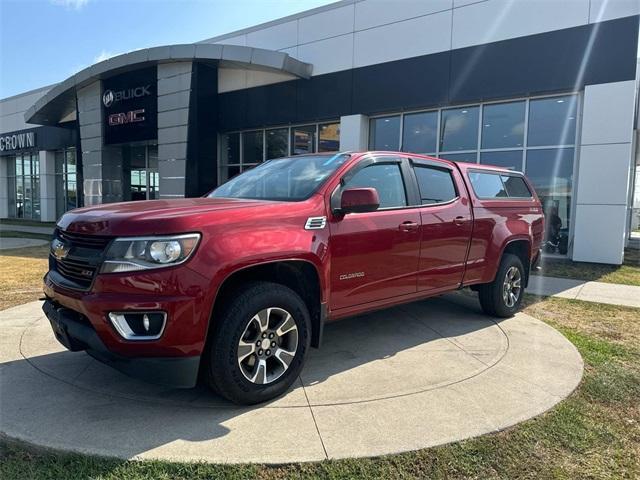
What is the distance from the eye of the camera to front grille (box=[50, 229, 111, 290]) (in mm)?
3139

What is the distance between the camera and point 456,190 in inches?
207

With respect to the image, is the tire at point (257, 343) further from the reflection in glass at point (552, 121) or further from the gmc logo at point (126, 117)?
the gmc logo at point (126, 117)

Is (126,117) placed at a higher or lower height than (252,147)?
higher

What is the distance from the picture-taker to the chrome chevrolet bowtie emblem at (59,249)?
11.3 feet

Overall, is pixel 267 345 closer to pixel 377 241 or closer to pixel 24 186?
pixel 377 241

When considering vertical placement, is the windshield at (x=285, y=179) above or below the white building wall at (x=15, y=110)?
below

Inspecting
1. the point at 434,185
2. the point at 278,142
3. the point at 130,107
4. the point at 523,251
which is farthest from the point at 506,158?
the point at 130,107

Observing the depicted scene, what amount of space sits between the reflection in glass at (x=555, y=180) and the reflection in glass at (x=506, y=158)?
0.24m

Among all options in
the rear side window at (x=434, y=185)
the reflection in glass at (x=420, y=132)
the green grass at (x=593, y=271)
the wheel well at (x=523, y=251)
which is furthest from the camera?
the reflection in glass at (x=420, y=132)

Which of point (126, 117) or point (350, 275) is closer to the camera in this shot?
point (350, 275)

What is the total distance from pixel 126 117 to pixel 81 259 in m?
18.7

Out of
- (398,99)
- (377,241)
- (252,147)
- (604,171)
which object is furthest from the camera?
(252,147)

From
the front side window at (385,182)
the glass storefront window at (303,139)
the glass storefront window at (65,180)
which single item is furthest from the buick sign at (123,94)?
the front side window at (385,182)

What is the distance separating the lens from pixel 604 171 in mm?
10805
